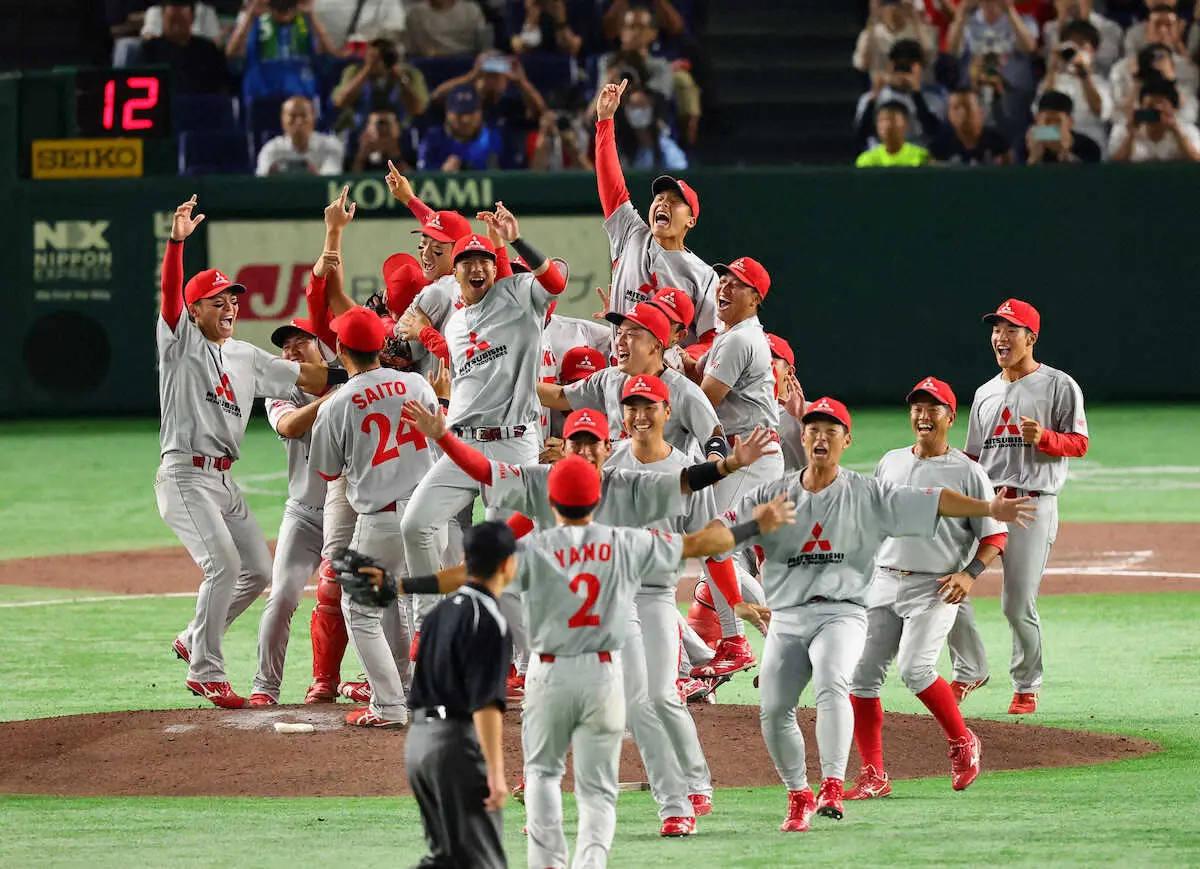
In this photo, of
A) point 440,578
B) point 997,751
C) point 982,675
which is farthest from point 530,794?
point 982,675

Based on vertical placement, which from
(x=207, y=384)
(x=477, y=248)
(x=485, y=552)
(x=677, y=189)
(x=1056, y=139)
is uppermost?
(x=1056, y=139)

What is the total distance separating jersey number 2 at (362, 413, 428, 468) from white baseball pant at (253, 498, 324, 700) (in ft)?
3.44

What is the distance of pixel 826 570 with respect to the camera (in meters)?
7.98

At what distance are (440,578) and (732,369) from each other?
3220mm

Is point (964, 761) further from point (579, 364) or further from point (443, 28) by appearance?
point (443, 28)

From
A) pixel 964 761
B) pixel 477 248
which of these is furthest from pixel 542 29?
pixel 964 761

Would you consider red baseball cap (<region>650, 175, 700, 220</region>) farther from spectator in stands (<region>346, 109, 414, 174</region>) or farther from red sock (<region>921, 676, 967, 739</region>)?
spectator in stands (<region>346, 109, 414, 174</region>)

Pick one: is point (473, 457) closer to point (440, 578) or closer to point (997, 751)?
point (440, 578)

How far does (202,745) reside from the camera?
9.20 metres

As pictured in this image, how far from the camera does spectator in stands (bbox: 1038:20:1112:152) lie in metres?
21.7

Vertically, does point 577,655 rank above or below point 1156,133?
below

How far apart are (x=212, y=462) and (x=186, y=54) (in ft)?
41.0

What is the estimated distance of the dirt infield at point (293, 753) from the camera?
8672 millimetres

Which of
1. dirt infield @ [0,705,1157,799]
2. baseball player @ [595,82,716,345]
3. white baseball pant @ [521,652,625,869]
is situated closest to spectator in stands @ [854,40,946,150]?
baseball player @ [595,82,716,345]
